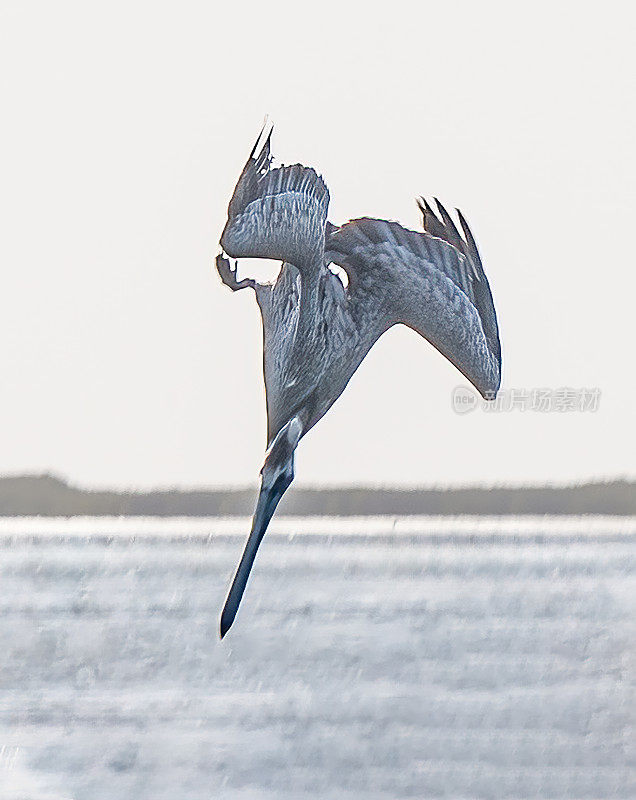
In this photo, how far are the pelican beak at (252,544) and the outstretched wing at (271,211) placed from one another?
76cm

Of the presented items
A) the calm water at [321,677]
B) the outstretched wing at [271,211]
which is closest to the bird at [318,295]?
the outstretched wing at [271,211]

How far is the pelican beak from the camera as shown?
196 inches

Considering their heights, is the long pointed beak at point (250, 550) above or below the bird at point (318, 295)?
below

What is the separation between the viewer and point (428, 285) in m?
5.45

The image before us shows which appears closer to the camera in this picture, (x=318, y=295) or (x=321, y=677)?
(x=318, y=295)

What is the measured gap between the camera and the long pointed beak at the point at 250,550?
16.3 ft

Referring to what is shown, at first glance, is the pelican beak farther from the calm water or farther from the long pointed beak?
the calm water

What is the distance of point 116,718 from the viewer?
1488cm

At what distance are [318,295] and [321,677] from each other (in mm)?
14102

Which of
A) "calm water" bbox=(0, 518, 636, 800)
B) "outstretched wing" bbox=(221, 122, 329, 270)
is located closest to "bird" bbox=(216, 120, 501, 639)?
"outstretched wing" bbox=(221, 122, 329, 270)

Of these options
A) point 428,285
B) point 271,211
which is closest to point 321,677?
point 428,285

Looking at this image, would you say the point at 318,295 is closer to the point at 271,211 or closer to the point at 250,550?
the point at 271,211

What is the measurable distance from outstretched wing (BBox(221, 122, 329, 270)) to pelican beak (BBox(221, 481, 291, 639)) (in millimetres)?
759

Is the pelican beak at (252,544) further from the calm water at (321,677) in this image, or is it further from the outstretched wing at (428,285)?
the calm water at (321,677)
